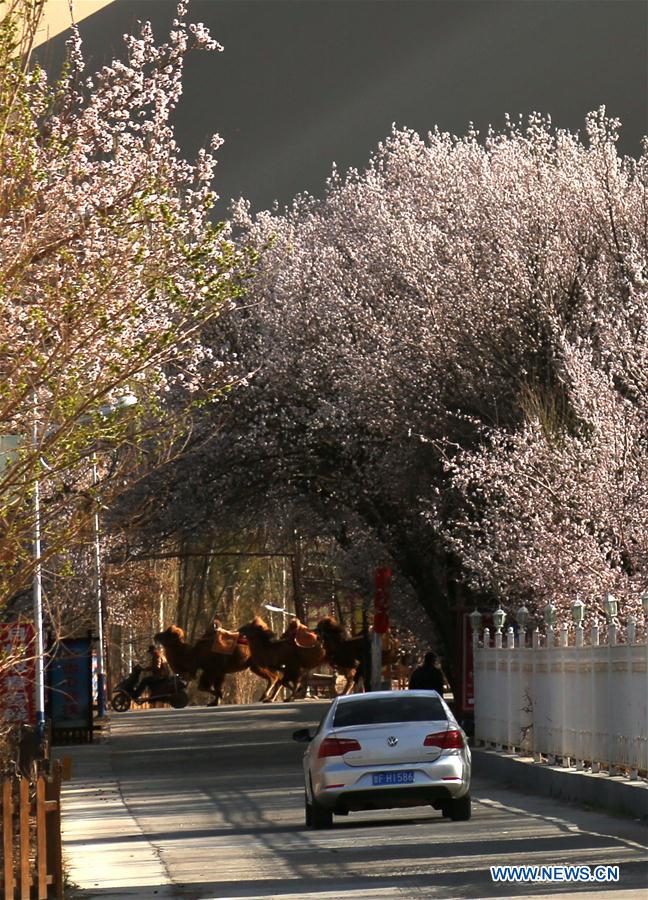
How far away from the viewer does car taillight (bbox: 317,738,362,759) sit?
740 inches

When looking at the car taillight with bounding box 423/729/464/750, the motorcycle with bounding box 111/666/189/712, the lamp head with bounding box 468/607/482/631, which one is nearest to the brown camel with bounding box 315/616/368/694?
the motorcycle with bounding box 111/666/189/712

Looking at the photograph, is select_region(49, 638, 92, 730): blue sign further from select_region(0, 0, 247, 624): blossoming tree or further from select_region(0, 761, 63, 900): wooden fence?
select_region(0, 761, 63, 900): wooden fence

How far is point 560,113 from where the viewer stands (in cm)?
4178

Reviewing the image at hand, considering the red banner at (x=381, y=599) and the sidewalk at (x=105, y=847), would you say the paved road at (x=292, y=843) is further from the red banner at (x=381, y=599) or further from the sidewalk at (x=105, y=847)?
the red banner at (x=381, y=599)

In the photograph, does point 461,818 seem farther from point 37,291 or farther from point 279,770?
point 279,770

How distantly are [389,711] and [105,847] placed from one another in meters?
3.38

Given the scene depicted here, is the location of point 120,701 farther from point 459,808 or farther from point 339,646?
point 459,808

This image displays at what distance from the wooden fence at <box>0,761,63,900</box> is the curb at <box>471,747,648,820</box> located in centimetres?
691

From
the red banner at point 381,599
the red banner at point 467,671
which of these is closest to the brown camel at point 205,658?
the red banner at point 381,599

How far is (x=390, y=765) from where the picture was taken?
18.6m

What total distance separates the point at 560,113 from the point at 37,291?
29824mm

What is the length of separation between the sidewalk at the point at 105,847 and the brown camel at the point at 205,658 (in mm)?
22384

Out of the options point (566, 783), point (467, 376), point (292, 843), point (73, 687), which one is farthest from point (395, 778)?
point (73, 687)

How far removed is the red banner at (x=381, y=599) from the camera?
3231 cm
